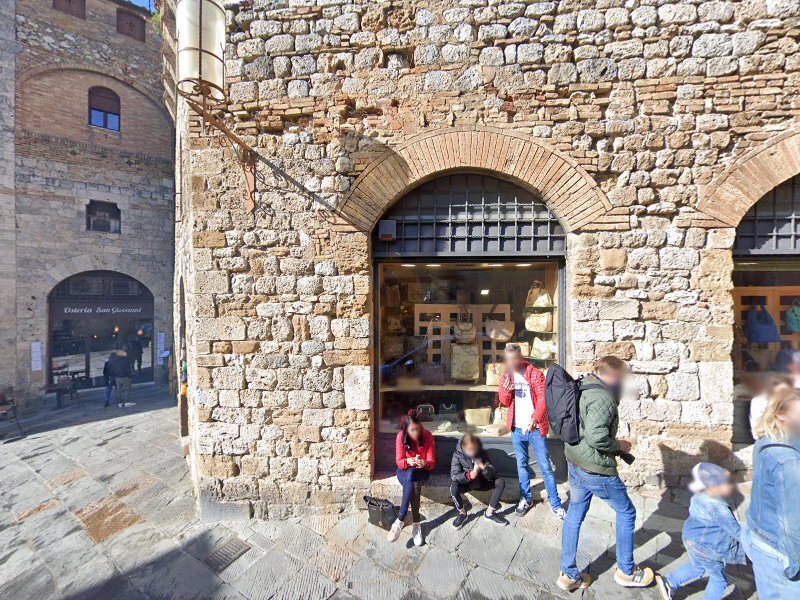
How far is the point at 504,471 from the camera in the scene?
3.60 m

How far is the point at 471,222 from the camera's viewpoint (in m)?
3.54

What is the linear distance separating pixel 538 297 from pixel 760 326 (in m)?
2.39

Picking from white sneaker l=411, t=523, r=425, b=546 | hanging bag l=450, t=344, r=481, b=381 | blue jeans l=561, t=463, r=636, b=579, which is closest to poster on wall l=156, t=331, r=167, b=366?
hanging bag l=450, t=344, r=481, b=381

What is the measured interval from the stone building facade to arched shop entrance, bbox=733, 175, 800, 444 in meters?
0.33

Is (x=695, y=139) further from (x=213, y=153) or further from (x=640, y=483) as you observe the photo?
(x=213, y=153)

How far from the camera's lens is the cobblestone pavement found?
2562 millimetres

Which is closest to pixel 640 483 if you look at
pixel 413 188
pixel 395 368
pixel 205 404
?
pixel 395 368

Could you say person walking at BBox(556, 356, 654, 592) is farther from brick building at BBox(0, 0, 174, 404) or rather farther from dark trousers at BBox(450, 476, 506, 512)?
brick building at BBox(0, 0, 174, 404)

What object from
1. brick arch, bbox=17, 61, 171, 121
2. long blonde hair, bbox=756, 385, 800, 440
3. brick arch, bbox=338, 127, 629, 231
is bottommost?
long blonde hair, bbox=756, 385, 800, 440

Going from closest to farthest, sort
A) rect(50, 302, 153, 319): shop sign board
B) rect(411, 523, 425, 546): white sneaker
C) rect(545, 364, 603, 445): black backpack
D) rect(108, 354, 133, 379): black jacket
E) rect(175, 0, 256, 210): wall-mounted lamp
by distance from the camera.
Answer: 1. rect(545, 364, 603, 445): black backpack
2. rect(175, 0, 256, 210): wall-mounted lamp
3. rect(411, 523, 425, 546): white sneaker
4. rect(108, 354, 133, 379): black jacket
5. rect(50, 302, 153, 319): shop sign board

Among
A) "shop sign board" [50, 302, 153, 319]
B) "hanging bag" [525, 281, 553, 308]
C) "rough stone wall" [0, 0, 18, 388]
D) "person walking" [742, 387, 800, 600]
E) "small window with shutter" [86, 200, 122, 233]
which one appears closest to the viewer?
"person walking" [742, 387, 800, 600]

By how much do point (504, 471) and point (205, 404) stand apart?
3247 mm

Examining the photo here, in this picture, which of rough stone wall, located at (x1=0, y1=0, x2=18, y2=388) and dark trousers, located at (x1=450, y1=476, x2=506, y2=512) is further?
rough stone wall, located at (x1=0, y1=0, x2=18, y2=388)

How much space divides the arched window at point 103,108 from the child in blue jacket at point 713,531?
14138 mm
